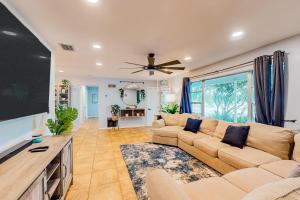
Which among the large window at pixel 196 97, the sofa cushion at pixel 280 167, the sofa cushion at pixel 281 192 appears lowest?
the sofa cushion at pixel 280 167

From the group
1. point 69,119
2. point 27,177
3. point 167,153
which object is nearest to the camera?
point 27,177

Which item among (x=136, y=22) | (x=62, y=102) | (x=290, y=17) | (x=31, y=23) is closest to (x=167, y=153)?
(x=136, y=22)

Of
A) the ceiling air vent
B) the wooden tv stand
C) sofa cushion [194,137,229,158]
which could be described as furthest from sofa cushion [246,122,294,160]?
the ceiling air vent

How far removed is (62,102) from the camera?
6598 mm

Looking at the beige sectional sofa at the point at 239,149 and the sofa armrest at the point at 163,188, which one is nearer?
the sofa armrest at the point at 163,188

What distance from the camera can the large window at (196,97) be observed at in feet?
17.4

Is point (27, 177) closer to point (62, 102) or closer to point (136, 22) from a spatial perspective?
point (136, 22)

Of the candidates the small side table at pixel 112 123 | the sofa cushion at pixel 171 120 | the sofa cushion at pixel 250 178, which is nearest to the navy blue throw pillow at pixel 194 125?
the sofa cushion at pixel 171 120

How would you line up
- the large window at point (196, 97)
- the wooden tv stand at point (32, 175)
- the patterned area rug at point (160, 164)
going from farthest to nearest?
1. the large window at point (196, 97)
2. the patterned area rug at point (160, 164)
3. the wooden tv stand at point (32, 175)

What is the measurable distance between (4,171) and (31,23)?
196 centimetres

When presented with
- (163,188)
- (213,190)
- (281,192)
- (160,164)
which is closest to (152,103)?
(160,164)

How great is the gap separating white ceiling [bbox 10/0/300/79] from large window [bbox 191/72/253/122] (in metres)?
0.99

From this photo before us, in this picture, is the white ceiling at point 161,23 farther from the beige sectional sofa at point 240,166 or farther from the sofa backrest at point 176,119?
the sofa backrest at point 176,119

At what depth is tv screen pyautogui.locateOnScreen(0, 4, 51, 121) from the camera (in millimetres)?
1340
